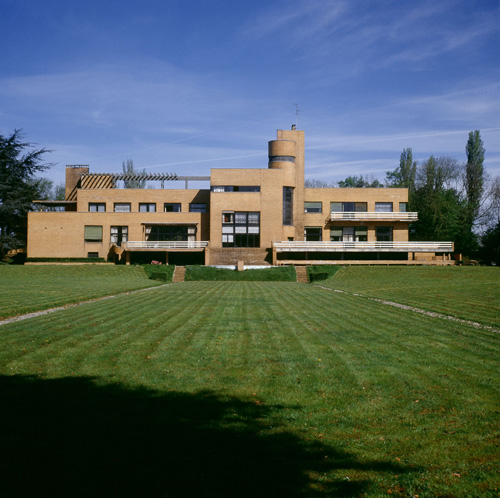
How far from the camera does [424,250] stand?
149 feet

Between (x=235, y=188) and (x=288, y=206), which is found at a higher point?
(x=235, y=188)

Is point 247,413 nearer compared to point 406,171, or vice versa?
point 247,413

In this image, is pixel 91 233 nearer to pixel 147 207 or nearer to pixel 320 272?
pixel 147 207

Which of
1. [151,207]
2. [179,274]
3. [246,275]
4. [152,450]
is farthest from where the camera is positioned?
[151,207]

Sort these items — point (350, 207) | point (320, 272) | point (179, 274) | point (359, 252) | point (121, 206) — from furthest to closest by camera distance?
point (121, 206), point (350, 207), point (359, 252), point (179, 274), point (320, 272)

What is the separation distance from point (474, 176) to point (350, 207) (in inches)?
805

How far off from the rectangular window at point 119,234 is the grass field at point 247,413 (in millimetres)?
41126

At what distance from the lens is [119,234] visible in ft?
167

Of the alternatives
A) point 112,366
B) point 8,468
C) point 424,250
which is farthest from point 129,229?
point 8,468

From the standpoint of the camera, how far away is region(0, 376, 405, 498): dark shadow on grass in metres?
3.95

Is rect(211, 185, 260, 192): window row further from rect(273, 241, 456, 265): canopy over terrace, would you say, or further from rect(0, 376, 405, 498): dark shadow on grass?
rect(0, 376, 405, 498): dark shadow on grass

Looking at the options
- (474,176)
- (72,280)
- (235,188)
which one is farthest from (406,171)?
(72,280)

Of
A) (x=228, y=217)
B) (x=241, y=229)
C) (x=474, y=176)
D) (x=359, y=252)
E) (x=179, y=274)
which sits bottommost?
(x=179, y=274)

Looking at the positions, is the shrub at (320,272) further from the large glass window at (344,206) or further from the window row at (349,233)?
the large glass window at (344,206)
